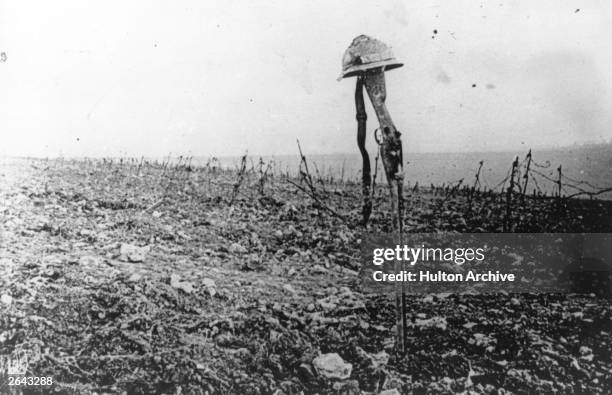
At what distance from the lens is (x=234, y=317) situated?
2104 millimetres

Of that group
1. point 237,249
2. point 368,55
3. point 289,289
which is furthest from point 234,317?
point 368,55

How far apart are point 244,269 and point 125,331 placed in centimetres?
81

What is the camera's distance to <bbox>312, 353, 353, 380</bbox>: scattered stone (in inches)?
72.9

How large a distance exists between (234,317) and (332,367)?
541mm

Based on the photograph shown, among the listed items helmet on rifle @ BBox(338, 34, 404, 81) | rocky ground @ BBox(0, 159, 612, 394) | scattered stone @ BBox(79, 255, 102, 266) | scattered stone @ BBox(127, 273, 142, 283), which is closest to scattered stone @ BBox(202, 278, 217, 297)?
rocky ground @ BBox(0, 159, 612, 394)

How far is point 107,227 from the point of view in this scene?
282 cm

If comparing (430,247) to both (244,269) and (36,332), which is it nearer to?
(244,269)

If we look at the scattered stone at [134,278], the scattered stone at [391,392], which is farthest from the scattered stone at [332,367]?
the scattered stone at [134,278]

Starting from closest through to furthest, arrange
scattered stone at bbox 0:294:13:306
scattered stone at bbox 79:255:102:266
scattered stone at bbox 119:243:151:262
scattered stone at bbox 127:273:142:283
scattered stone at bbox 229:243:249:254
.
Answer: scattered stone at bbox 0:294:13:306
scattered stone at bbox 127:273:142:283
scattered stone at bbox 79:255:102:266
scattered stone at bbox 119:243:151:262
scattered stone at bbox 229:243:249:254

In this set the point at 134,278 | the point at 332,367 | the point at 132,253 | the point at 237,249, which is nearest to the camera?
the point at 332,367

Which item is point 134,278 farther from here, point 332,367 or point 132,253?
point 332,367

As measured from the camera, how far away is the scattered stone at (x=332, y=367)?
6.07ft

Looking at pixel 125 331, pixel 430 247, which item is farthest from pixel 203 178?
pixel 125 331

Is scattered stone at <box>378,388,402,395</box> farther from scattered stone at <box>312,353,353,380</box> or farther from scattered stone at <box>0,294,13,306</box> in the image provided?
scattered stone at <box>0,294,13,306</box>
